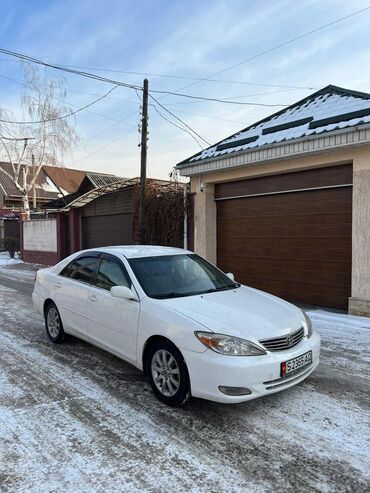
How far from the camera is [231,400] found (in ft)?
11.0

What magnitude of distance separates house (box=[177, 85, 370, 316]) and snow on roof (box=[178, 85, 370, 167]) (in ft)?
0.11

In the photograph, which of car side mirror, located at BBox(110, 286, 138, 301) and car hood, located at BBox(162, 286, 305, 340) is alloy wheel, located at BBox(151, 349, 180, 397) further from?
car side mirror, located at BBox(110, 286, 138, 301)

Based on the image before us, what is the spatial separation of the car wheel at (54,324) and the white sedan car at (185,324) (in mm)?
158

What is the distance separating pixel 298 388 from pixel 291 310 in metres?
0.78

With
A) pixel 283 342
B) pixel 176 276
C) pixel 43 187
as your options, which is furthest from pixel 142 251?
pixel 43 187

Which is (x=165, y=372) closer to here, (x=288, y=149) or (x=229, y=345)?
(x=229, y=345)

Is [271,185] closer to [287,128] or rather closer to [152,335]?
[287,128]

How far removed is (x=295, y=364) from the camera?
362 centimetres

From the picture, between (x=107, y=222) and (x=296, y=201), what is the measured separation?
910 centimetres


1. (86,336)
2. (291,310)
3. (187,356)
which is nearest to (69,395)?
(86,336)

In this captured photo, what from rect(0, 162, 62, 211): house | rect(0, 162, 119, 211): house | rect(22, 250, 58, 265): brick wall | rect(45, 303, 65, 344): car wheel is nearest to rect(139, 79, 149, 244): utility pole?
rect(45, 303, 65, 344): car wheel

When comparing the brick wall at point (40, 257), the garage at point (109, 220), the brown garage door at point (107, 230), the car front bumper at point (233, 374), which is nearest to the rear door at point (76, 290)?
the car front bumper at point (233, 374)

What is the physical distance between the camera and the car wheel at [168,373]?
357 cm

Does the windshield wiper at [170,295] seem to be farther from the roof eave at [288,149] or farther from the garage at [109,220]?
→ the garage at [109,220]
